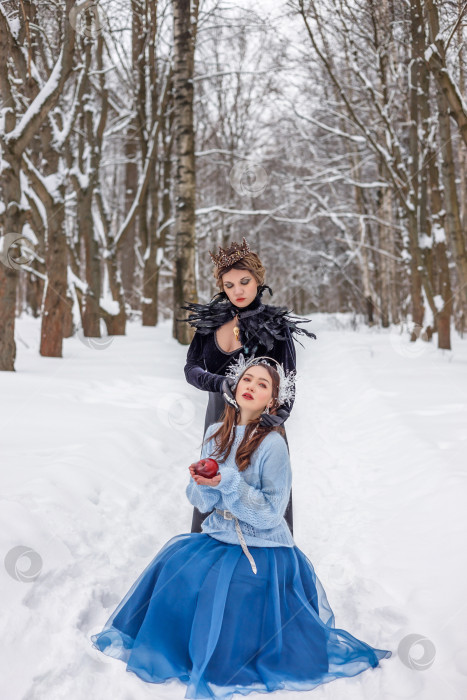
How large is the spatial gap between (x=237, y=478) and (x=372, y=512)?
205cm

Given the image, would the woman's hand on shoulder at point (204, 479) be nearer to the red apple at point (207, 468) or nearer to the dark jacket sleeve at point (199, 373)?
the red apple at point (207, 468)

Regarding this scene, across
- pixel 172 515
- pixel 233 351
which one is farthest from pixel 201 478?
pixel 172 515

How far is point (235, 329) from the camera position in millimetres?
3123

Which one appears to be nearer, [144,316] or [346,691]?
[346,691]

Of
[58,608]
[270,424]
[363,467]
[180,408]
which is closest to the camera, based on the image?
[270,424]

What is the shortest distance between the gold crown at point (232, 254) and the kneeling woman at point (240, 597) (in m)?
0.61

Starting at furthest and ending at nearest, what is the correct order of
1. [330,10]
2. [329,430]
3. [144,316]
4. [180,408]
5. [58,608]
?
[144,316] → [330,10] → [180,408] → [329,430] → [58,608]

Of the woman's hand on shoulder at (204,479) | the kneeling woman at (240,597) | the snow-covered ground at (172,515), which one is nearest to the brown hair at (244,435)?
the kneeling woman at (240,597)

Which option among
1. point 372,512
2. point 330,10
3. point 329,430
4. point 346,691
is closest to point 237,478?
point 346,691

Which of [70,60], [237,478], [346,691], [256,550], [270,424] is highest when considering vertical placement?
[70,60]

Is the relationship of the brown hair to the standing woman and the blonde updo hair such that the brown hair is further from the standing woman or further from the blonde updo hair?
the blonde updo hair

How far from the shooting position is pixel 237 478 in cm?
254

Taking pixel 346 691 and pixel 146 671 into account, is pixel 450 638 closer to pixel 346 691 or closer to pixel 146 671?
pixel 346 691

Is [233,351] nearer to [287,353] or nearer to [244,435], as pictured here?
[287,353]
